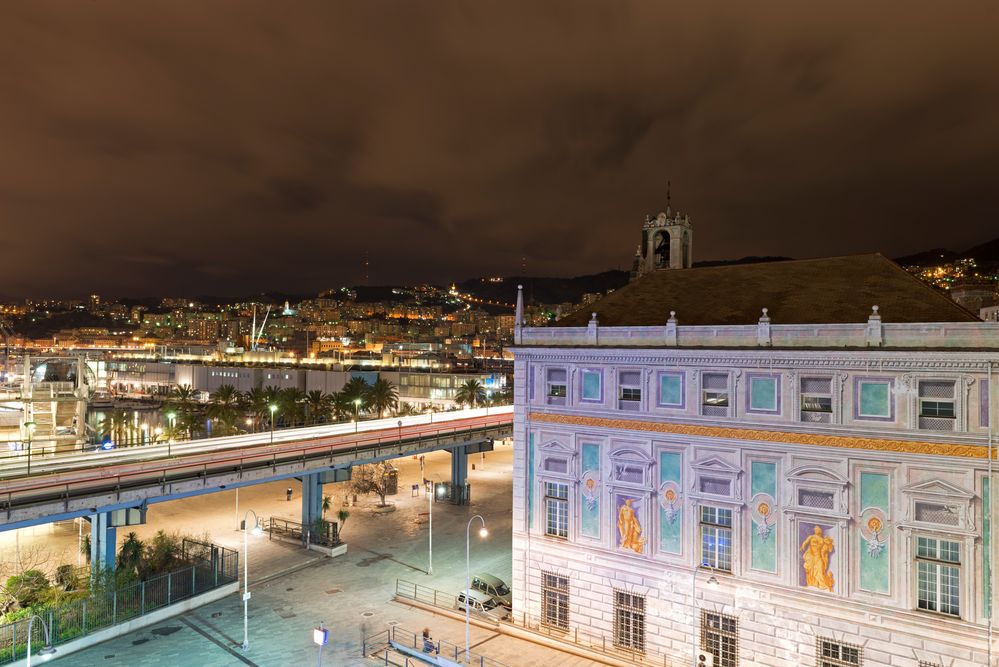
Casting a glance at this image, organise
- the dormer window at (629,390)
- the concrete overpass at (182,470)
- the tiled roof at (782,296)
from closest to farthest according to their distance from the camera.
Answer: the tiled roof at (782,296)
the concrete overpass at (182,470)
the dormer window at (629,390)

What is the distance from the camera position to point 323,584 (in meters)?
44.2

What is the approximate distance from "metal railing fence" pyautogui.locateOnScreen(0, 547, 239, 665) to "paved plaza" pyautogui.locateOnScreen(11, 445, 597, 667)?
51.0 inches

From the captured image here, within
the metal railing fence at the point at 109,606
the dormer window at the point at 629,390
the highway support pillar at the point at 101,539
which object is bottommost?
the metal railing fence at the point at 109,606

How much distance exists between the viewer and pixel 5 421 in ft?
234

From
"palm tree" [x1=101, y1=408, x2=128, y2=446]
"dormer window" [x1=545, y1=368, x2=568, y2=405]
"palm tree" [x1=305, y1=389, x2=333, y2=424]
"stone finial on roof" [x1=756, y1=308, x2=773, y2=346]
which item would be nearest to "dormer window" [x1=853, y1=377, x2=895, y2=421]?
"stone finial on roof" [x1=756, y1=308, x2=773, y2=346]

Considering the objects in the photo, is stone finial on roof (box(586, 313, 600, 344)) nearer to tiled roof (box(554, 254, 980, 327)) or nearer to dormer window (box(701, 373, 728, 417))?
tiled roof (box(554, 254, 980, 327))

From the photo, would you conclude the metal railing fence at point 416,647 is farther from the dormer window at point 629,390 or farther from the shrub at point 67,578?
the shrub at point 67,578

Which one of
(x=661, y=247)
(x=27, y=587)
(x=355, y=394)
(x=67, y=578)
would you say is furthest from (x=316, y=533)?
(x=355, y=394)

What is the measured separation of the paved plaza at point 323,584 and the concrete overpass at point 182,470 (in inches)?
239

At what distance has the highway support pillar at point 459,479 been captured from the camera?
6831cm

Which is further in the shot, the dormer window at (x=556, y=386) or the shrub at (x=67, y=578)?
the shrub at (x=67, y=578)

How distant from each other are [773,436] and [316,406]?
273 ft

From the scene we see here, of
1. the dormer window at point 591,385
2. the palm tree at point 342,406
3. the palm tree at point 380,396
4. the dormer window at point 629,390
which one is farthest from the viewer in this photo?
→ the palm tree at point 380,396

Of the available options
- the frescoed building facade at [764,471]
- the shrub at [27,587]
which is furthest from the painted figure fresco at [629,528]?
the shrub at [27,587]
